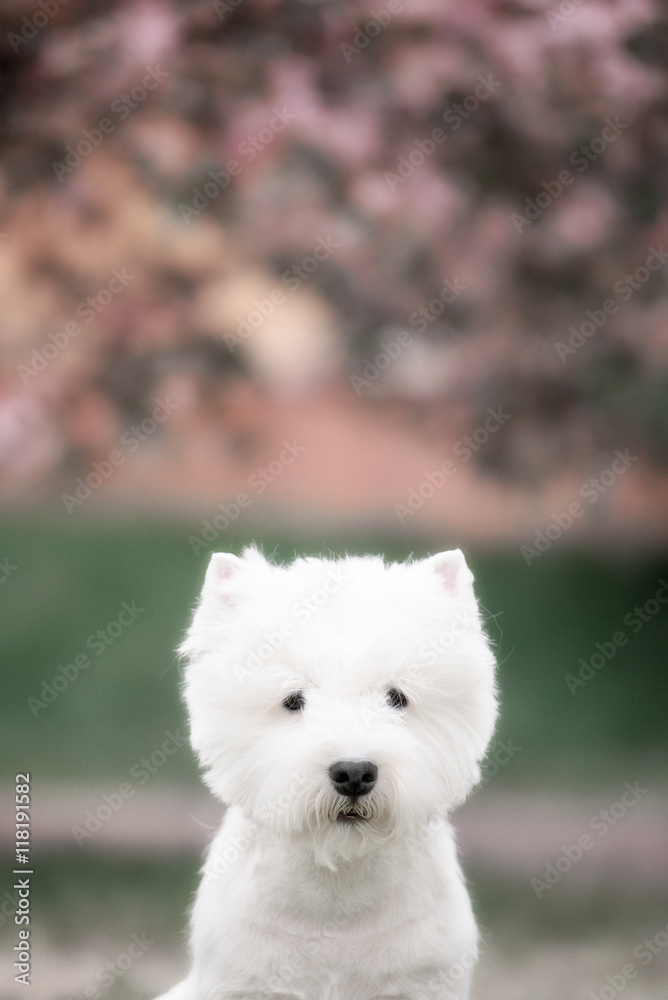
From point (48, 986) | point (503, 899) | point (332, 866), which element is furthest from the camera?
point (503, 899)

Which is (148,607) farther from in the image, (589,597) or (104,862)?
(589,597)

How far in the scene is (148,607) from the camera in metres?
3.67

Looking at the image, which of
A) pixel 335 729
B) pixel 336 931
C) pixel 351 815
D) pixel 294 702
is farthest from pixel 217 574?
pixel 336 931

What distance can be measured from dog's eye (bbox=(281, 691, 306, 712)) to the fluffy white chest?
28cm

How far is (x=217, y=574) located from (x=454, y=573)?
17.7 inches

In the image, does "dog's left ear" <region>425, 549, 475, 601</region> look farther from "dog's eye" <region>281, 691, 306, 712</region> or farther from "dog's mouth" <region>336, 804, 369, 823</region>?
"dog's mouth" <region>336, 804, 369, 823</region>

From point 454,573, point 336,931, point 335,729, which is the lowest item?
A: point 336,931

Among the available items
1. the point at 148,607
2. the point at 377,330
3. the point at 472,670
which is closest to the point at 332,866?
the point at 472,670

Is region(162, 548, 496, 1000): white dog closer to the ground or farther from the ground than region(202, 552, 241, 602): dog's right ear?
closer to the ground

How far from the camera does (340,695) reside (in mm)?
2188

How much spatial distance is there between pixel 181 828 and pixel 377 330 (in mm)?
1541

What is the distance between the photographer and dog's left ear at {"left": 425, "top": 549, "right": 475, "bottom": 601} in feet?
7.79

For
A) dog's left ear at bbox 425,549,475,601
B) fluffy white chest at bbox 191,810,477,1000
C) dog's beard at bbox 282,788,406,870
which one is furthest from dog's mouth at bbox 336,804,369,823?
dog's left ear at bbox 425,549,475,601

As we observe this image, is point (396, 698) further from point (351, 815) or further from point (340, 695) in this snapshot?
point (351, 815)
